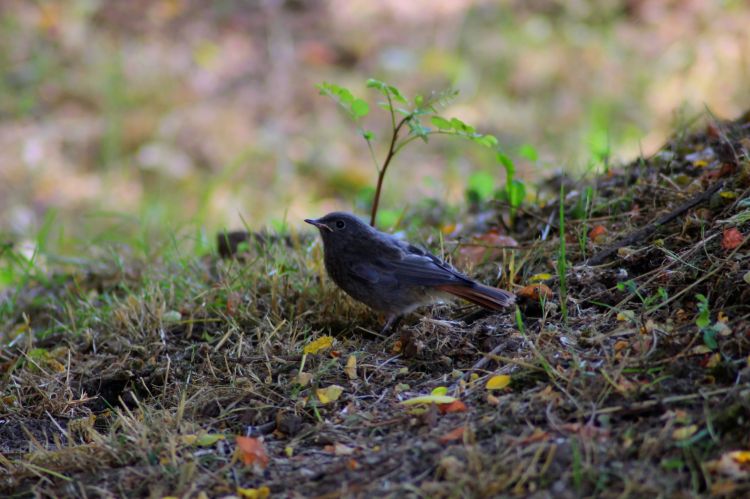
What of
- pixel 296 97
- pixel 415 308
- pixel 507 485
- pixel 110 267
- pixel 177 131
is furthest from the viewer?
pixel 296 97

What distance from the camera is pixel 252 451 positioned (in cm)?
259

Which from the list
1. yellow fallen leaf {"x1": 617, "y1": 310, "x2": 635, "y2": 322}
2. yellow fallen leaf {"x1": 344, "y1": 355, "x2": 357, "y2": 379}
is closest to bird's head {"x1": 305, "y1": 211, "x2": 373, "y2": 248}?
yellow fallen leaf {"x1": 344, "y1": 355, "x2": 357, "y2": 379}

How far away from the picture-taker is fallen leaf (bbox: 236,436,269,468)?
8.41 feet

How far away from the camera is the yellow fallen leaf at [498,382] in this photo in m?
2.76

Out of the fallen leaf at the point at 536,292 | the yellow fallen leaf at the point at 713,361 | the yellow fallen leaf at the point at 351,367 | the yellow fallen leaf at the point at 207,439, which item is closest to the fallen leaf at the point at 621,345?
the yellow fallen leaf at the point at 713,361

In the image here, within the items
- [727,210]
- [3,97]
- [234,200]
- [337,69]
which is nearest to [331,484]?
[727,210]

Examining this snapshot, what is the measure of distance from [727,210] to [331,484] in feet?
6.66

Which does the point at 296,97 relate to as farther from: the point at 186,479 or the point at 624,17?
the point at 186,479

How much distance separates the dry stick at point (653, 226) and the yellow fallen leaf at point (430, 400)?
112 cm

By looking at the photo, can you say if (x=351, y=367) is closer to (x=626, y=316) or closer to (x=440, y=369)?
(x=440, y=369)

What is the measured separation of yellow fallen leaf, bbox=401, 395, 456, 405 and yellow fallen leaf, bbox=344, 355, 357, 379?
0.35 metres

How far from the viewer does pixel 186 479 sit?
248cm

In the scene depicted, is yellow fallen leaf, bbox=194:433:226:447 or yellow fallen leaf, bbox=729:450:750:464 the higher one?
yellow fallen leaf, bbox=729:450:750:464

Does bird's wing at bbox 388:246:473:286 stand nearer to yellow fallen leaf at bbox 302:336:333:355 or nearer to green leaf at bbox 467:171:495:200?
yellow fallen leaf at bbox 302:336:333:355
